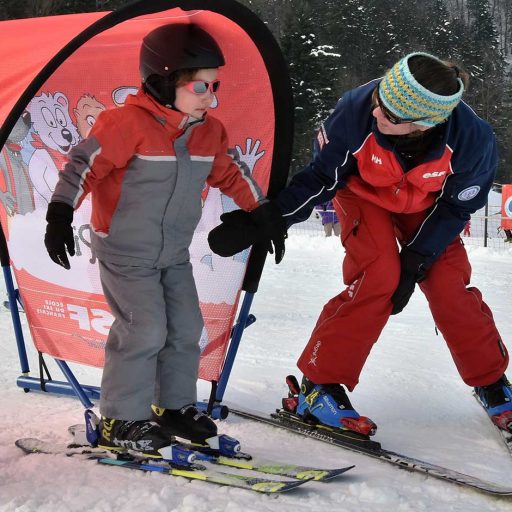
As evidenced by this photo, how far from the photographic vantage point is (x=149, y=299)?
2.36 m

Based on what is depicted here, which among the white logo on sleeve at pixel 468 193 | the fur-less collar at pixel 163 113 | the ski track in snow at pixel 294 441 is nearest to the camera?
the ski track in snow at pixel 294 441

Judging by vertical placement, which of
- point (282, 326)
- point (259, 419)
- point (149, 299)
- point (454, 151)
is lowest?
point (282, 326)

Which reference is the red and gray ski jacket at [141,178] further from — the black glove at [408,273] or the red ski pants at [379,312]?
the black glove at [408,273]

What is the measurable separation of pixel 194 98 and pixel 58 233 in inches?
25.8

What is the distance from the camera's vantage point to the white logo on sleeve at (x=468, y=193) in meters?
2.65

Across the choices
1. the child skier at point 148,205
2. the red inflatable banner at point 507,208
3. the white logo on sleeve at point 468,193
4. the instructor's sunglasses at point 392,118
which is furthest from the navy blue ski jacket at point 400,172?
the red inflatable banner at point 507,208

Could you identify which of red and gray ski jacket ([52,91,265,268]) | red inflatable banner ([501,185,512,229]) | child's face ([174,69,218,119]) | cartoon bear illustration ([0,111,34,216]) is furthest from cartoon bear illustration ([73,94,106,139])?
red inflatable banner ([501,185,512,229])

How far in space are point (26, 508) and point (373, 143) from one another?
5.67ft

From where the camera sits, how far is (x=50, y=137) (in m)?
2.90

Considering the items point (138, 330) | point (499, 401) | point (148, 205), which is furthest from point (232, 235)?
point (499, 401)

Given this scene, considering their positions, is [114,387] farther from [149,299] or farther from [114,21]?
[114,21]

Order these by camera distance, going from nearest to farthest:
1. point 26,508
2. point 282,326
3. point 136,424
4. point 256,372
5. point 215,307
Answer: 1. point 26,508
2. point 136,424
3. point 215,307
4. point 256,372
5. point 282,326

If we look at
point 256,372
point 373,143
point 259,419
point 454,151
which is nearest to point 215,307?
point 259,419

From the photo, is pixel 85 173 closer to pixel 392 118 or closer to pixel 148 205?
pixel 148 205
